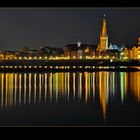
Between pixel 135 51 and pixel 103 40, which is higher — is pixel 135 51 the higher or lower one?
the lower one

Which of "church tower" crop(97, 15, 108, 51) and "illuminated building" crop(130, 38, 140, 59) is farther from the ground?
"church tower" crop(97, 15, 108, 51)

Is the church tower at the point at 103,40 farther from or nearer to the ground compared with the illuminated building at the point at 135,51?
farther from the ground

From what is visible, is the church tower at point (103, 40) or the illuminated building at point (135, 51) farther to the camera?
the illuminated building at point (135, 51)

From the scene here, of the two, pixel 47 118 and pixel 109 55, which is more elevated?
pixel 109 55

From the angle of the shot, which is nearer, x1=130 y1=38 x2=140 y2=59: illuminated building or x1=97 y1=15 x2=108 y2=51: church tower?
x1=97 y1=15 x2=108 y2=51: church tower
